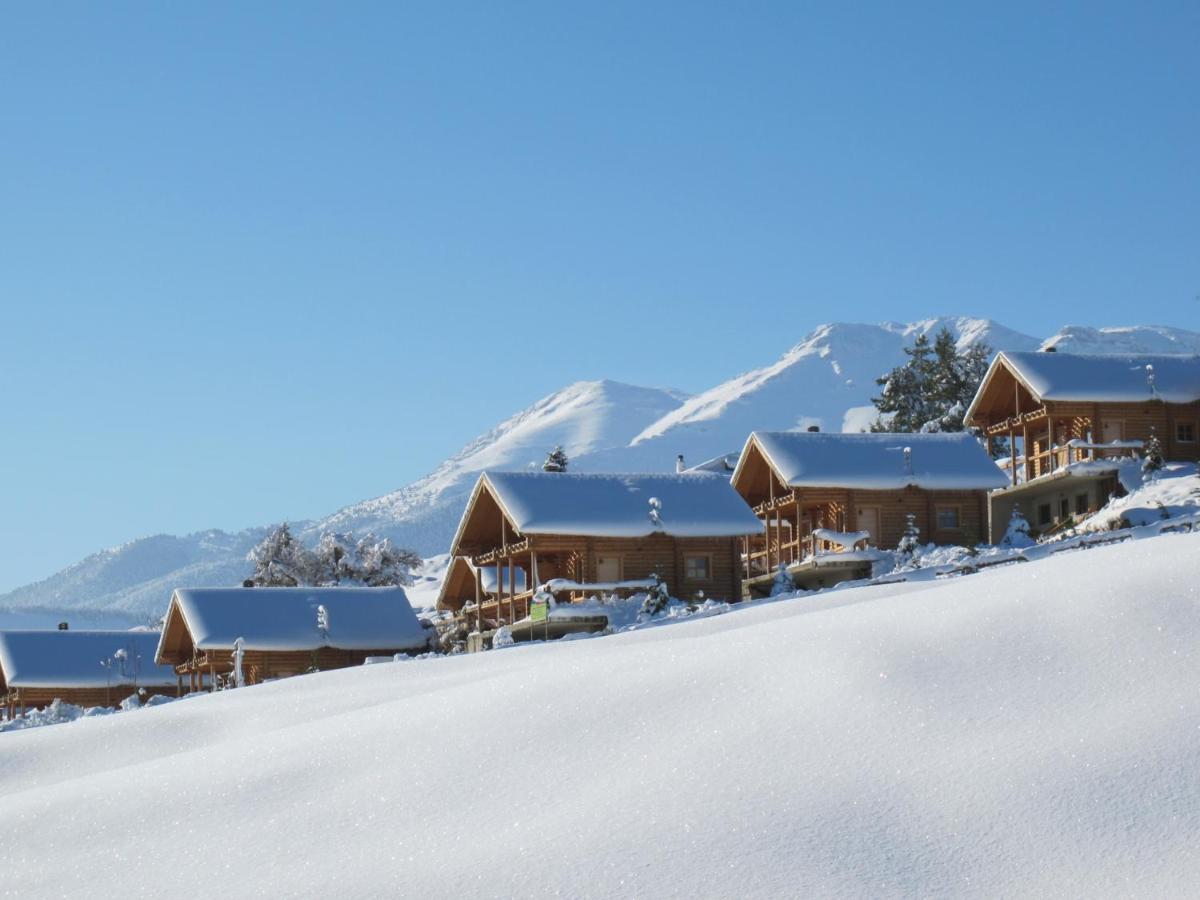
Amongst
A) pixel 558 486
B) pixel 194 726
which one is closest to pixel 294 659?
pixel 558 486

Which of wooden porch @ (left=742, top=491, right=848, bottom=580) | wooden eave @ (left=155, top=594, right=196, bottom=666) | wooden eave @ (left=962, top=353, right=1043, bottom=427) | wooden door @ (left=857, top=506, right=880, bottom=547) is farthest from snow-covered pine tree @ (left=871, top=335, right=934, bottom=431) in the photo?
wooden eave @ (left=155, top=594, right=196, bottom=666)

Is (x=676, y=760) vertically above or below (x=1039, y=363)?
below

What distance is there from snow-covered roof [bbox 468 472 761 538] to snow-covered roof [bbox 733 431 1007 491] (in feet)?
7.67

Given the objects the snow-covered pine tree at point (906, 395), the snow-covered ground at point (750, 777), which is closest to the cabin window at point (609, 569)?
the snow-covered ground at point (750, 777)

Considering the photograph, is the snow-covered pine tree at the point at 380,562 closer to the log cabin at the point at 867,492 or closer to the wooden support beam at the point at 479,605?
the wooden support beam at the point at 479,605

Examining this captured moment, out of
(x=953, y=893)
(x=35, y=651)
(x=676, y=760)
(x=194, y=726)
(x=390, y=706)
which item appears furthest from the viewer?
(x=35, y=651)

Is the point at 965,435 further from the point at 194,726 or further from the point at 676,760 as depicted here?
the point at 676,760

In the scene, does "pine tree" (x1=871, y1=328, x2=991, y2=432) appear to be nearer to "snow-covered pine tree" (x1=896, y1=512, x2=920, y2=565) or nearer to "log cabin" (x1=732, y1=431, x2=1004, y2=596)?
"log cabin" (x1=732, y1=431, x2=1004, y2=596)

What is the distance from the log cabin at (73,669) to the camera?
62.1 meters

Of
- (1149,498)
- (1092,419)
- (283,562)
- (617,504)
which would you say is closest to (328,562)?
(283,562)

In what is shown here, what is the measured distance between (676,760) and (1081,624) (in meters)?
4.66

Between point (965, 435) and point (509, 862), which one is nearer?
point (509, 862)

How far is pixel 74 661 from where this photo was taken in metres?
63.2

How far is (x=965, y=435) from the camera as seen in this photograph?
52.1 m
